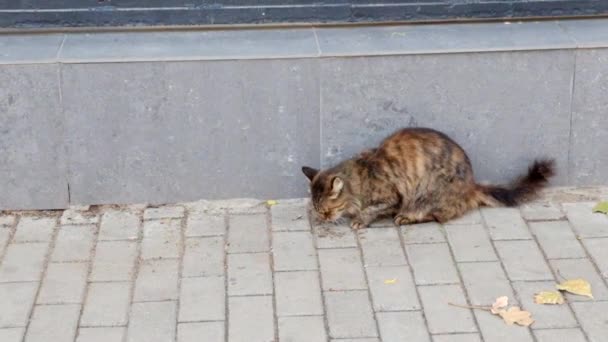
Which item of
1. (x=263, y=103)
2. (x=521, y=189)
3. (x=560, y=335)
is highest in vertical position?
(x=263, y=103)

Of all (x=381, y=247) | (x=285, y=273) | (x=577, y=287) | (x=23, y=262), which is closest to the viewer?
(x=577, y=287)

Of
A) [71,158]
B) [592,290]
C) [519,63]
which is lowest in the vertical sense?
[592,290]

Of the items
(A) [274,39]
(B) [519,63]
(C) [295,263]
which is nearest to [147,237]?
(C) [295,263]

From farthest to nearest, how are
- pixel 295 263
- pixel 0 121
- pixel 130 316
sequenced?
pixel 0 121
pixel 295 263
pixel 130 316

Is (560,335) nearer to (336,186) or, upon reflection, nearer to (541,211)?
(541,211)

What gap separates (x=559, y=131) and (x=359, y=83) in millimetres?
1180

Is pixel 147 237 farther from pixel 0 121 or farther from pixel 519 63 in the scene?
pixel 519 63

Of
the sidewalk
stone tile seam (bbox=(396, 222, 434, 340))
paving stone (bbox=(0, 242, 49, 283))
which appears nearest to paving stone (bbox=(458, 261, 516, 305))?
the sidewalk

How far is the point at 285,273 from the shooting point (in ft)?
18.2

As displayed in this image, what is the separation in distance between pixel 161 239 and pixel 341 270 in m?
1.01

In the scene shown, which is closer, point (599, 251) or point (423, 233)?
point (599, 251)

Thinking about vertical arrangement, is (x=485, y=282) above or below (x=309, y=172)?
below

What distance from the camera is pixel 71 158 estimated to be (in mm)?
6121

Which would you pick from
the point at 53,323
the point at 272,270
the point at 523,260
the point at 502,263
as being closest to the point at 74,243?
the point at 53,323
